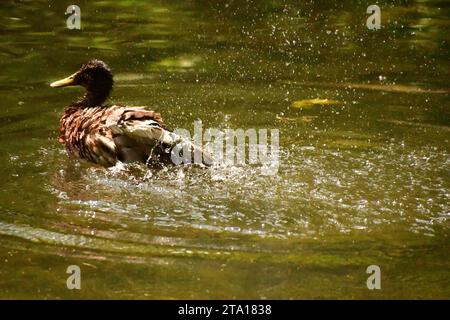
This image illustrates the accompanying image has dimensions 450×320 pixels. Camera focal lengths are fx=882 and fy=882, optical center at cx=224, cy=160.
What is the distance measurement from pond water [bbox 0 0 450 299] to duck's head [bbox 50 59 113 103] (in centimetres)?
48

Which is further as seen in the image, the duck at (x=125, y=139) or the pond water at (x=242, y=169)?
the duck at (x=125, y=139)

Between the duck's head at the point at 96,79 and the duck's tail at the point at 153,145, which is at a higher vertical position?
the duck's head at the point at 96,79

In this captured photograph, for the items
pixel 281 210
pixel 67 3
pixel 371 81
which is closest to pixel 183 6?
pixel 67 3

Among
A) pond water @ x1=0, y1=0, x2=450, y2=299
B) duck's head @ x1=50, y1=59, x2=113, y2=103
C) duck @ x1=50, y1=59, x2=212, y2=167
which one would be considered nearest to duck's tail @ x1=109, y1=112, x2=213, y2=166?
duck @ x1=50, y1=59, x2=212, y2=167

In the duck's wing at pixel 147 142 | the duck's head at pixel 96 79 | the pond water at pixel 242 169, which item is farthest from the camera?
the duck's head at pixel 96 79

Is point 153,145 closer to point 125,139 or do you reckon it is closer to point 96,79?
point 125,139

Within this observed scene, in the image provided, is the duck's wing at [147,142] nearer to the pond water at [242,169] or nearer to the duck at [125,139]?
the duck at [125,139]

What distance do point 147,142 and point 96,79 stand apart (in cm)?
145

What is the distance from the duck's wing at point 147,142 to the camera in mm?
7266

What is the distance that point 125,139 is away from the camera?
736cm

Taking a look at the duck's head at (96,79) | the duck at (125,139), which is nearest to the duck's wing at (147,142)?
the duck at (125,139)

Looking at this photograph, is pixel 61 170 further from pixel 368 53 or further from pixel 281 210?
pixel 368 53

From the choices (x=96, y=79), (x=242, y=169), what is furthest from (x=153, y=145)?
(x=96, y=79)

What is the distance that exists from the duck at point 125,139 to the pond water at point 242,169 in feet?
0.38
